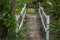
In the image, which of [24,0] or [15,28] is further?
[24,0]

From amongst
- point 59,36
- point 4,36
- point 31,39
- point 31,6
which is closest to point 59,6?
point 59,36

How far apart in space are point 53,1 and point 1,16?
2422mm

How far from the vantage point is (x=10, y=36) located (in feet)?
16.9

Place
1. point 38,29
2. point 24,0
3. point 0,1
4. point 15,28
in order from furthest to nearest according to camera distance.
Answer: point 38,29 < point 24,0 < point 0,1 < point 15,28

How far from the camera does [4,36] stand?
5.30 metres

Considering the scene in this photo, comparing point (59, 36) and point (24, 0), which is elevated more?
point (24, 0)

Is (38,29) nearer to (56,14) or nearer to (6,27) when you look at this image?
(56,14)

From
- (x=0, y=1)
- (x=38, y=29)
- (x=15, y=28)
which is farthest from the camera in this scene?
(x=38, y=29)

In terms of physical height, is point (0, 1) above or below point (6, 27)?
above

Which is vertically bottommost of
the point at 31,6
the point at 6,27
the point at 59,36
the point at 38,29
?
the point at 31,6

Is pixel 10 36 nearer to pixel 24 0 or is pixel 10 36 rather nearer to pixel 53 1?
pixel 24 0

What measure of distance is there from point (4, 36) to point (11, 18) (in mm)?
610

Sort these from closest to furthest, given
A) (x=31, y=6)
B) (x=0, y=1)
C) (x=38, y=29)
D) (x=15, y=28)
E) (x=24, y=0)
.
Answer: (x=15, y=28) → (x=0, y=1) → (x=24, y=0) → (x=38, y=29) → (x=31, y=6)


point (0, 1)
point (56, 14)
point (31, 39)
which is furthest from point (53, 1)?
point (0, 1)
